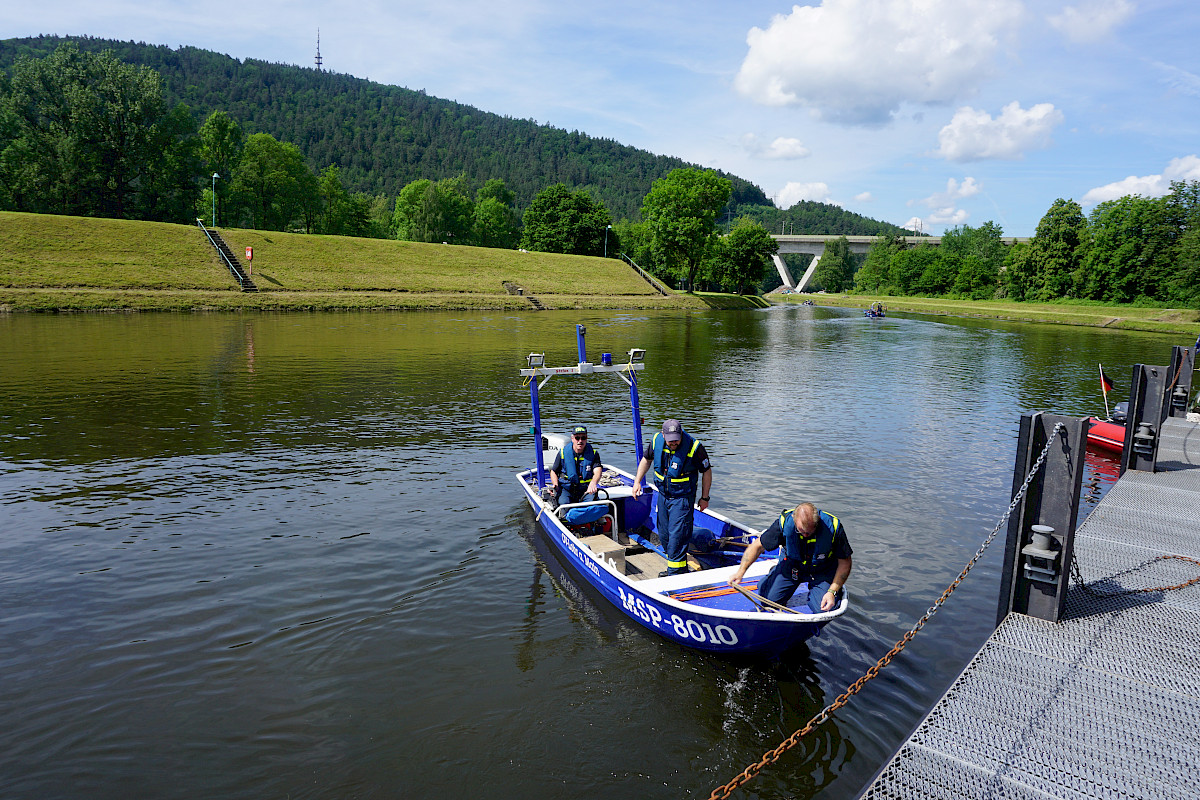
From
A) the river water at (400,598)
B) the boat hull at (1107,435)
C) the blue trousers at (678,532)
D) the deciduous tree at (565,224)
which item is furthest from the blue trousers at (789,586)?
the deciduous tree at (565,224)

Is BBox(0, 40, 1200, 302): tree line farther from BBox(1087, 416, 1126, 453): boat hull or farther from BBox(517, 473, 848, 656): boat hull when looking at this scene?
BBox(517, 473, 848, 656): boat hull

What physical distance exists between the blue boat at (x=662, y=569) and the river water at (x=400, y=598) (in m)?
0.57

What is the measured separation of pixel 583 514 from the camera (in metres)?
11.9

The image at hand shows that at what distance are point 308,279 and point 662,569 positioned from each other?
62602 millimetres

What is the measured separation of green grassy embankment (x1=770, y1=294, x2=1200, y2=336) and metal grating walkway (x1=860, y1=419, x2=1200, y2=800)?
2785 inches

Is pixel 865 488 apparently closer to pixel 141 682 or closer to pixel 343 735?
pixel 343 735

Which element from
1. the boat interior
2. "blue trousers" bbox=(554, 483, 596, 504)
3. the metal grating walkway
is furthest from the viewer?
"blue trousers" bbox=(554, 483, 596, 504)

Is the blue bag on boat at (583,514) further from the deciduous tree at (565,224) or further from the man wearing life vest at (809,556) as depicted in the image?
the deciduous tree at (565,224)

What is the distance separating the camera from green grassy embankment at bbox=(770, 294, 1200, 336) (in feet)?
223

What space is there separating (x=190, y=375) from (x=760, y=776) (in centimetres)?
2732

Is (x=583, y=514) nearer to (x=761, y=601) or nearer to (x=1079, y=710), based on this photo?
(x=761, y=601)

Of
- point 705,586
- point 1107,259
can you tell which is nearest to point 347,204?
point 1107,259

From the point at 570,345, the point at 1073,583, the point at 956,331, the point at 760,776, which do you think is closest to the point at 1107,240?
the point at 956,331

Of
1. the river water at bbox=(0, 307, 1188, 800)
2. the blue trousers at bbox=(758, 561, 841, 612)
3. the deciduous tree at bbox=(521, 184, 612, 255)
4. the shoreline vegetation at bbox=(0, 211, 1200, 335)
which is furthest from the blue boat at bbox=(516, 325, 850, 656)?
the deciduous tree at bbox=(521, 184, 612, 255)
